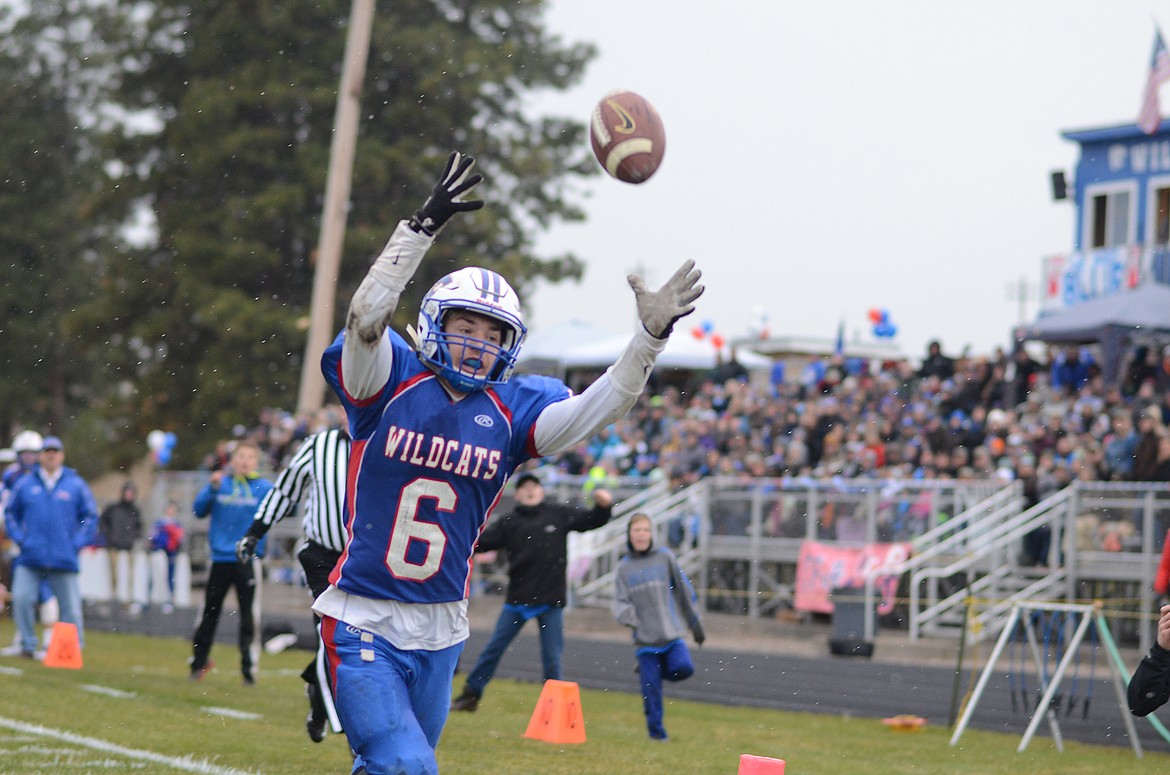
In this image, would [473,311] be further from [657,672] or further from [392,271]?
[657,672]

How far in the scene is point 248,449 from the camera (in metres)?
13.2

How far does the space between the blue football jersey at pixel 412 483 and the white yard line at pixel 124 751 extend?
10.7ft

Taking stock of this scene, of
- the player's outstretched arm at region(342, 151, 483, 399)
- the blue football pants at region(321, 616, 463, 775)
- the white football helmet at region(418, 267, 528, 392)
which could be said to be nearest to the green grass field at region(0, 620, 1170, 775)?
the blue football pants at region(321, 616, 463, 775)

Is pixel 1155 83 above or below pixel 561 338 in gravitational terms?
above

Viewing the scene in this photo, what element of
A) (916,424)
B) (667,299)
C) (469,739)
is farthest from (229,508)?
(916,424)

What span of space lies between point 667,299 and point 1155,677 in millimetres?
2145

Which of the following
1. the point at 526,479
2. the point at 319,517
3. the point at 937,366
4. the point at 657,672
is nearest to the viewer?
the point at 319,517

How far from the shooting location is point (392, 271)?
5059 millimetres

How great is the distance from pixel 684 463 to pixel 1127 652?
265 inches

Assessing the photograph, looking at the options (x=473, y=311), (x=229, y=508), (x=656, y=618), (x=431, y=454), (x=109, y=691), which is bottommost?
(x=109, y=691)

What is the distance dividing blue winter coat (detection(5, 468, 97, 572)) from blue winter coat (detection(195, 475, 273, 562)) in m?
2.06

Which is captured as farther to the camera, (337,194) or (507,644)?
(337,194)

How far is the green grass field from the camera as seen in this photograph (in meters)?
8.93

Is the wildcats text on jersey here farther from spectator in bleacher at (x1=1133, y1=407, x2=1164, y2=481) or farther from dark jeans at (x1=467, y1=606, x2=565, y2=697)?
spectator in bleacher at (x1=1133, y1=407, x2=1164, y2=481)
